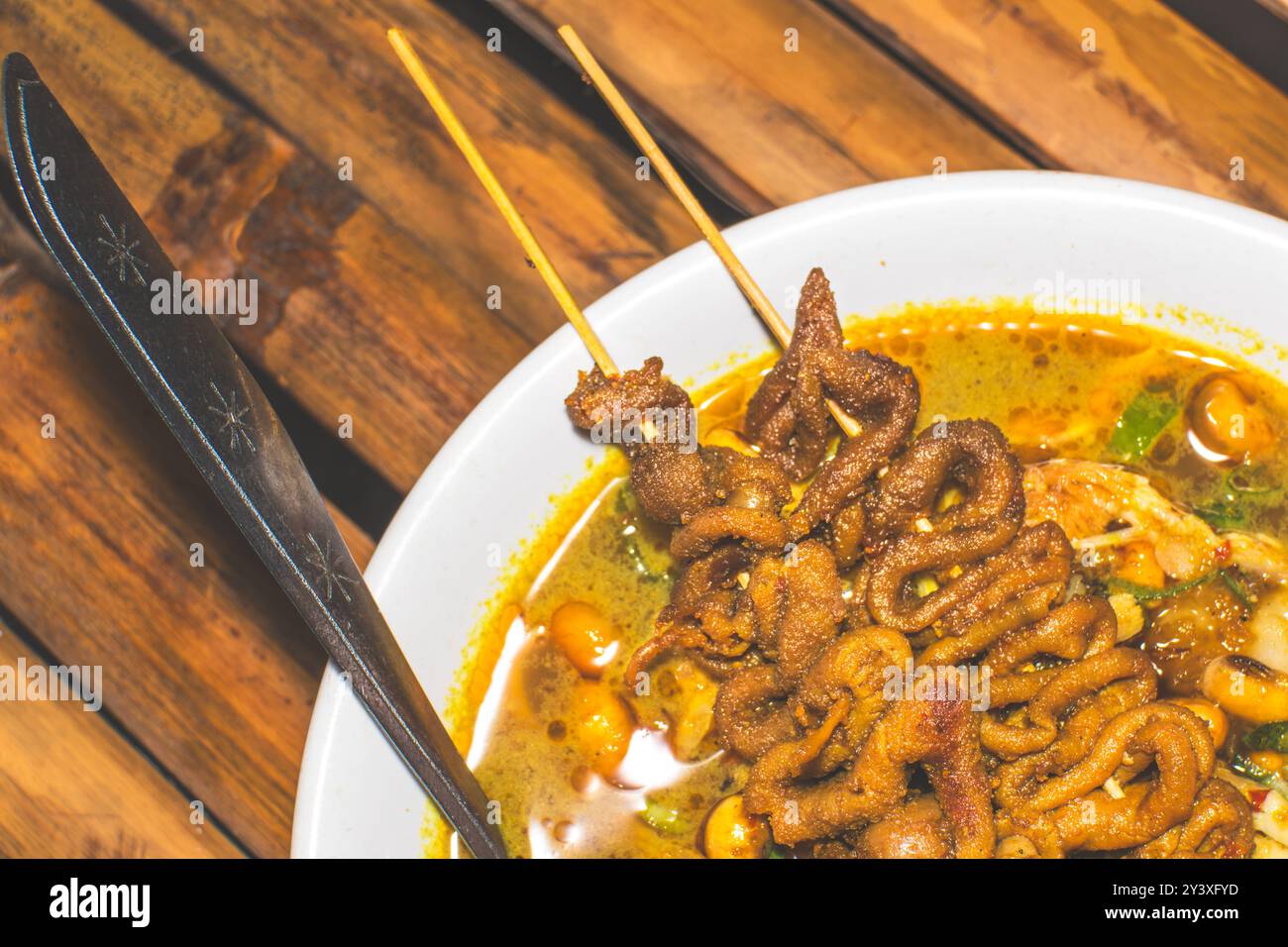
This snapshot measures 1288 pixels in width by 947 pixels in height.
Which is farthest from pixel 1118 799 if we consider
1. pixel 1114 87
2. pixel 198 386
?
pixel 198 386

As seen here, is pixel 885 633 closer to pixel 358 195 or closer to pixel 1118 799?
pixel 1118 799

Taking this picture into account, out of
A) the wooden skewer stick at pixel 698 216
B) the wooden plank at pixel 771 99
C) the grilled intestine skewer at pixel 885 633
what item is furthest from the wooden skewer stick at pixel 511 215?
the wooden plank at pixel 771 99

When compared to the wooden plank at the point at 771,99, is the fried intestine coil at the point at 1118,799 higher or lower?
lower

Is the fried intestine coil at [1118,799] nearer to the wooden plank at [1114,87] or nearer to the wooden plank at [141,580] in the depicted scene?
the wooden plank at [1114,87]

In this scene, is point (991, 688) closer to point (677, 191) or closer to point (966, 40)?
point (677, 191)

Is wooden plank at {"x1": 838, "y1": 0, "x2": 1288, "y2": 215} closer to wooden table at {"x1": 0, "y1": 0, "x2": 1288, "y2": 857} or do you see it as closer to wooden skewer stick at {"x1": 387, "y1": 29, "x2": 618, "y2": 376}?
wooden table at {"x1": 0, "y1": 0, "x2": 1288, "y2": 857}
